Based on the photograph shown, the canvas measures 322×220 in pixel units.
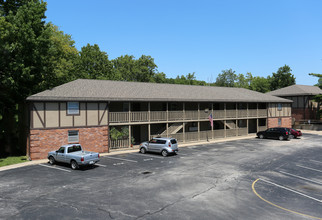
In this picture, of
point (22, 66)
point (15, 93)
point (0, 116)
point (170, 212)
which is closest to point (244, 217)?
point (170, 212)

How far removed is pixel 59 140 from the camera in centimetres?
2227

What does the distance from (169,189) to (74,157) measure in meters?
8.37

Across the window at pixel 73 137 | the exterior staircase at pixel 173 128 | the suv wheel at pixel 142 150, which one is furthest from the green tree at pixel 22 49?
the exterior staircase at pixel 173 128

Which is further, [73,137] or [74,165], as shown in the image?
[73,137]

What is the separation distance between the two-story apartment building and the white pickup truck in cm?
326

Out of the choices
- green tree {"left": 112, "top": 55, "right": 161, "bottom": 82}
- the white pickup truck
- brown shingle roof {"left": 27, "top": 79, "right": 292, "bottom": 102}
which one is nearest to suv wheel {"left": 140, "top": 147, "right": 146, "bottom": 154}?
brown shingle roof {"left": 27, "top": 79, "right": 292, "bottom": 102}

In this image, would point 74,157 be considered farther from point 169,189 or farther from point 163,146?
point 169,189

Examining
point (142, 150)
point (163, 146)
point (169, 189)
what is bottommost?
point (169, 189)

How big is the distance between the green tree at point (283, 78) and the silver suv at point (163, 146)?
226ft

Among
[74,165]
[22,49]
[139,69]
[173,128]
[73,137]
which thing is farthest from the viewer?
Answer: [139,69]

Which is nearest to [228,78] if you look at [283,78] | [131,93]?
[283,78]

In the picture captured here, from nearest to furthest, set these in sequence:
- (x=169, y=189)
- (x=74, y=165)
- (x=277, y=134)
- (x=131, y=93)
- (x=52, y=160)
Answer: (x=169, y=189) → (x=74, y=165) → (x=52, y=160) → (x=131, y=93) → (x=277, y=134)

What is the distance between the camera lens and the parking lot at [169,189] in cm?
1022

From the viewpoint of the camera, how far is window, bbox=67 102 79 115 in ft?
75.1
